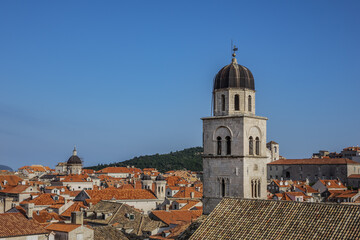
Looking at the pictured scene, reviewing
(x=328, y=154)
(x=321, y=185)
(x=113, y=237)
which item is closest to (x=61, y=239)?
(x=113, y=237)

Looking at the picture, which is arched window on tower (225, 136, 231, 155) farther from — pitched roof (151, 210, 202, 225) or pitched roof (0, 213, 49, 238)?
pitched roof (151, 210, 202, 225)

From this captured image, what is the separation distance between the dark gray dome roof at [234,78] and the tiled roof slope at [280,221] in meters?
8.17

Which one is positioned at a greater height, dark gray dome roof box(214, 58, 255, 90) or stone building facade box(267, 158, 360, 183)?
dark gray dome roof box(214, 58, 255, 90)

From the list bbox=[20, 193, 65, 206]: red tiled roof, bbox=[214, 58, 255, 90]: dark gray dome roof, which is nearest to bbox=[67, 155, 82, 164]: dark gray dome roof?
bbox=[20, 193, 65, 206]: red tiled roof

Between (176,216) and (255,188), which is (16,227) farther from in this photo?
(176,216)

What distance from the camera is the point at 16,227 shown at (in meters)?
30.7

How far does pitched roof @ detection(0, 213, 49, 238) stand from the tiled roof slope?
15.6 metres

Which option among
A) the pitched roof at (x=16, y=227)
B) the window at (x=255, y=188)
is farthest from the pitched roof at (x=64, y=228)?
the window at (x=255, y=188)

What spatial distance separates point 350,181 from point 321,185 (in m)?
15.3

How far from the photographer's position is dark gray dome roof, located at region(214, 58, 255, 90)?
2667 cm

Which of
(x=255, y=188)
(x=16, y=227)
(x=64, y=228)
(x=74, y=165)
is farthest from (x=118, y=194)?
(x=74, y=165)

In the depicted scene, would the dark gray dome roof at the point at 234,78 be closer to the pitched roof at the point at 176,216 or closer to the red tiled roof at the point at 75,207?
the pitched roof at the point at 176,216

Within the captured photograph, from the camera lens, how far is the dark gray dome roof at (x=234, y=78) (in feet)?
87.5

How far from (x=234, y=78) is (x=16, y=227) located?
56.1 feet
